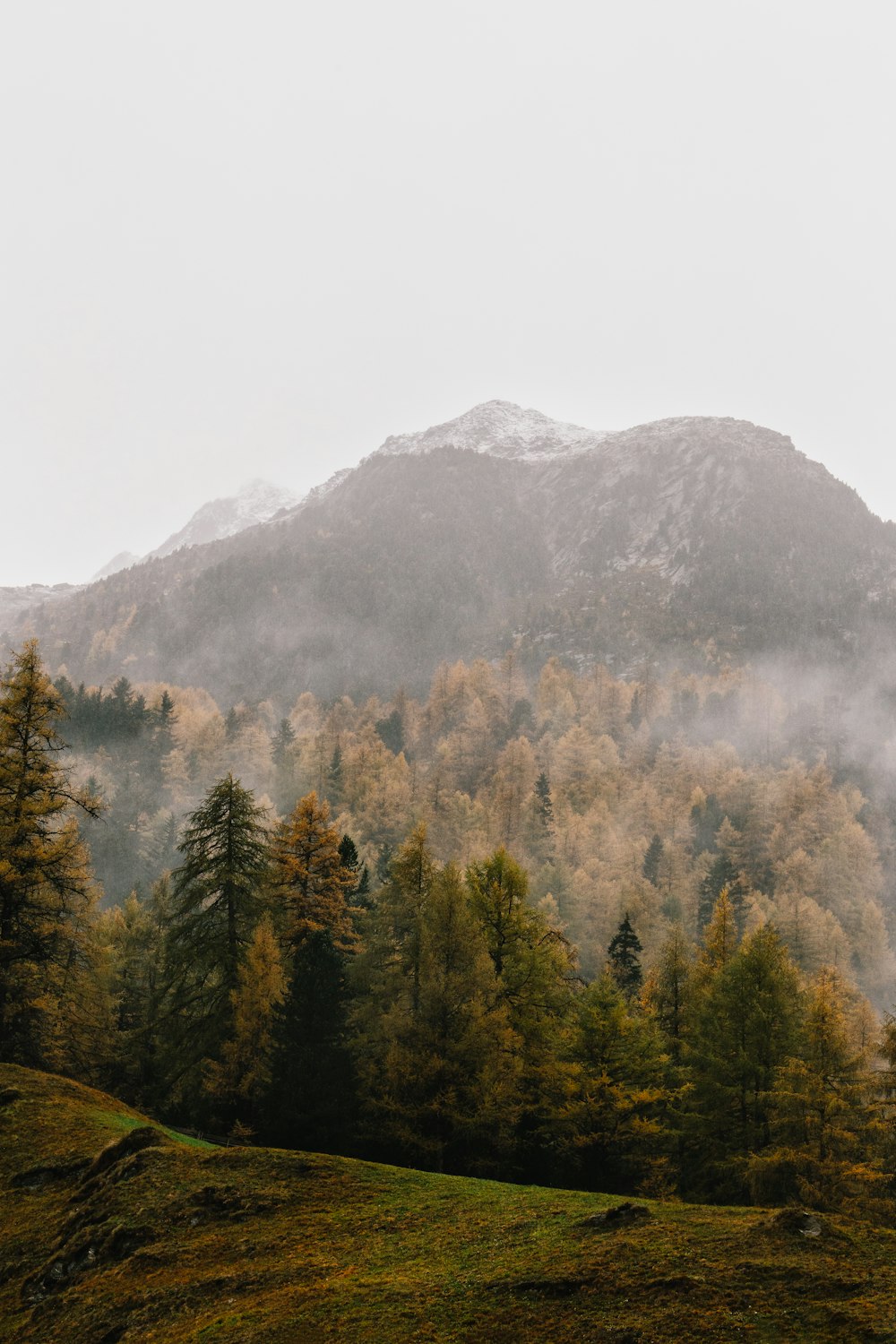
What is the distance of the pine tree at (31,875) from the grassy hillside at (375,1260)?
25.2 ft

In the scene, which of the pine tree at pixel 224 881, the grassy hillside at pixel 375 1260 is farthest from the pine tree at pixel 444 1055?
the grassy hillside at pixel 375 1260

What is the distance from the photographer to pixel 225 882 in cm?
2988

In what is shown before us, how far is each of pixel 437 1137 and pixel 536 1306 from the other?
49.6 feet

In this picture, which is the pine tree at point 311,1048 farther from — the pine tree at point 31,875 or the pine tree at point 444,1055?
the pine tree at point 31,875

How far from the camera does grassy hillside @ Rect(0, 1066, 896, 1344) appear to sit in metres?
10.1

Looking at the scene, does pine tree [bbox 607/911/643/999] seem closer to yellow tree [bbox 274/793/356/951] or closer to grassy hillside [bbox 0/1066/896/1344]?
yellow tree [bbox 274/793/356/951]

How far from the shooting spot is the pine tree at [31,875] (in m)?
24.8

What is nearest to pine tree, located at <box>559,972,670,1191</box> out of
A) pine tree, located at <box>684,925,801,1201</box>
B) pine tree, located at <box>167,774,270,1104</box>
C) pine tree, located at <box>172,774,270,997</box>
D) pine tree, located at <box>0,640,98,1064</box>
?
pine tree, located at <box>684,925,801,1201</box>

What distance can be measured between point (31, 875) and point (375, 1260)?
17455mm

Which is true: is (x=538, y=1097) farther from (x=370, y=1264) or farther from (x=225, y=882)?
(x=370, y=1264)

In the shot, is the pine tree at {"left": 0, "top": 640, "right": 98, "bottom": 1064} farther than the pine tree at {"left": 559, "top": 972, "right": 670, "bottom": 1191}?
No

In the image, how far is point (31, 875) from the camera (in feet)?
82.2

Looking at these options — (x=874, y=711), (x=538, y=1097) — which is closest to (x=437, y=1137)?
(x=538, y=1097)

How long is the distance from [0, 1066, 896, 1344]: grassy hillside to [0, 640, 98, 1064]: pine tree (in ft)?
25.2
